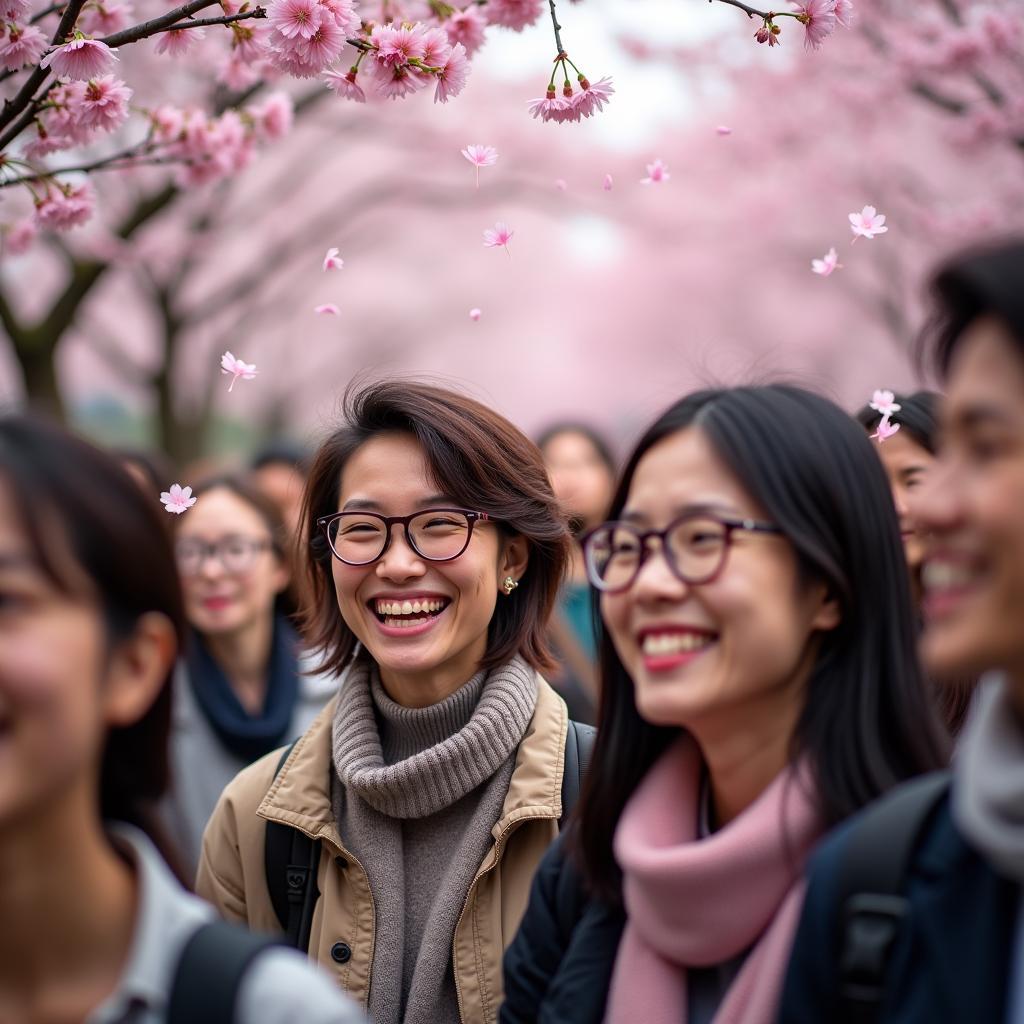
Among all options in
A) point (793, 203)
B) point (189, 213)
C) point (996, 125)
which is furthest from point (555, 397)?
point (996, 125)

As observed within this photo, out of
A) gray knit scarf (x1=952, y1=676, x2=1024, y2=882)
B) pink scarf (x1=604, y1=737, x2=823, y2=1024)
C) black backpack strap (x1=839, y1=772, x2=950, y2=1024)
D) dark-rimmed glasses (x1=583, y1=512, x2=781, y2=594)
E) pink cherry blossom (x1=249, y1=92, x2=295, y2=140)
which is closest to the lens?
gray knit scarf (x1=952, y1=676, x2=1024, y2=882)

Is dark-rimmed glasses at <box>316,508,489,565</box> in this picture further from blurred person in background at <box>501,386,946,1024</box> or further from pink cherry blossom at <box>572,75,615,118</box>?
pink cherry blossom at <box>572,75,615,118</box>

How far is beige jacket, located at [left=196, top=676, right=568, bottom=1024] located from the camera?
2.95m

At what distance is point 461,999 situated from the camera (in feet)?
9.54

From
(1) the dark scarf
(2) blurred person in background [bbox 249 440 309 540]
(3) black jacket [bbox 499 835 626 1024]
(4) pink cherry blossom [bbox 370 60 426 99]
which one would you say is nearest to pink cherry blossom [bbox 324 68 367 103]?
(4) pink cherry blossom [bbox 370 60 426 99]

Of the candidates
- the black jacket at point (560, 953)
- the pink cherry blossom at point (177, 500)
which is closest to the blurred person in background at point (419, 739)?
the pink cherry blossom at point (177, 500)

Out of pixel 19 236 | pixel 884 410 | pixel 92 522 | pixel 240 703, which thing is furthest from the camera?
pixel 240 703

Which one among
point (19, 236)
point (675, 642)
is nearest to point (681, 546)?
point (675, 642)

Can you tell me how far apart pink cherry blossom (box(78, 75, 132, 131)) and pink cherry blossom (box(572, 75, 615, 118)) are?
1.20 meters

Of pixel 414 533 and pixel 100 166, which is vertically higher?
pixel 100 166

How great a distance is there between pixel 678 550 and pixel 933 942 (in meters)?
0.77

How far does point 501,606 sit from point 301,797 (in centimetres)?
75

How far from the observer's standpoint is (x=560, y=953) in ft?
8.14

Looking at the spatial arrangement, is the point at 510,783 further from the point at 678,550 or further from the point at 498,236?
the point at 498,236
